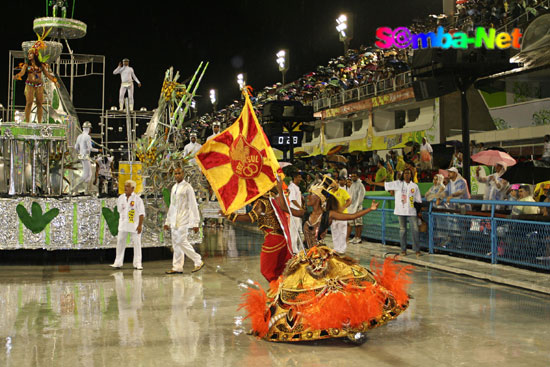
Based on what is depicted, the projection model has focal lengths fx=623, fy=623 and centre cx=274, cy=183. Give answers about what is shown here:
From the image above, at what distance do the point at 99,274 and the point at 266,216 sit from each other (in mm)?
5854

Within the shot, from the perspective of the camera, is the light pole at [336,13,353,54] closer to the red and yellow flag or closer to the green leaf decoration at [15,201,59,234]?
the green leaf decoration at [15,201,59,234]

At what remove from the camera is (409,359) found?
5.73 metres

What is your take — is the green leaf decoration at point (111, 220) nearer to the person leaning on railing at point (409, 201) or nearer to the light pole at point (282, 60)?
the person leaning on railing at point (409, 201)

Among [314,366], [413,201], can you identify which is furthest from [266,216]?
[413,201]

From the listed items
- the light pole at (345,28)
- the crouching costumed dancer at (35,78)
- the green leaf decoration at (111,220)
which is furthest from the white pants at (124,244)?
the light pole at (345,28)

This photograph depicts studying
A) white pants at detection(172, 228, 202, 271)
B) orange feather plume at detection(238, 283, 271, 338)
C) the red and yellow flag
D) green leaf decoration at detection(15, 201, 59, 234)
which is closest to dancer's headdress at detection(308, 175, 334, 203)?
the red and yellow flag

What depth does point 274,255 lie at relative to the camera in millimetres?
7473

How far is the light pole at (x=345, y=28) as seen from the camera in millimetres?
40862

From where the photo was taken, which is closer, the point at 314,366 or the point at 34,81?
the point at 314,366

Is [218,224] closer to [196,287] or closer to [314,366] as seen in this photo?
[196,287]

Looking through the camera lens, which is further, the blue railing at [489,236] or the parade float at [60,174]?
the parade float at [60,174]

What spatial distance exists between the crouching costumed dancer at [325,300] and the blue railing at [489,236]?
492 cm

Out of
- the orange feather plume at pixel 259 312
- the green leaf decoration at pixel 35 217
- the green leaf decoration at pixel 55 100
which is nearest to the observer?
the orange feather plume at pixel 259 312

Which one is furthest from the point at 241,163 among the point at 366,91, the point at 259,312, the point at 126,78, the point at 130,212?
the point at 366,91
